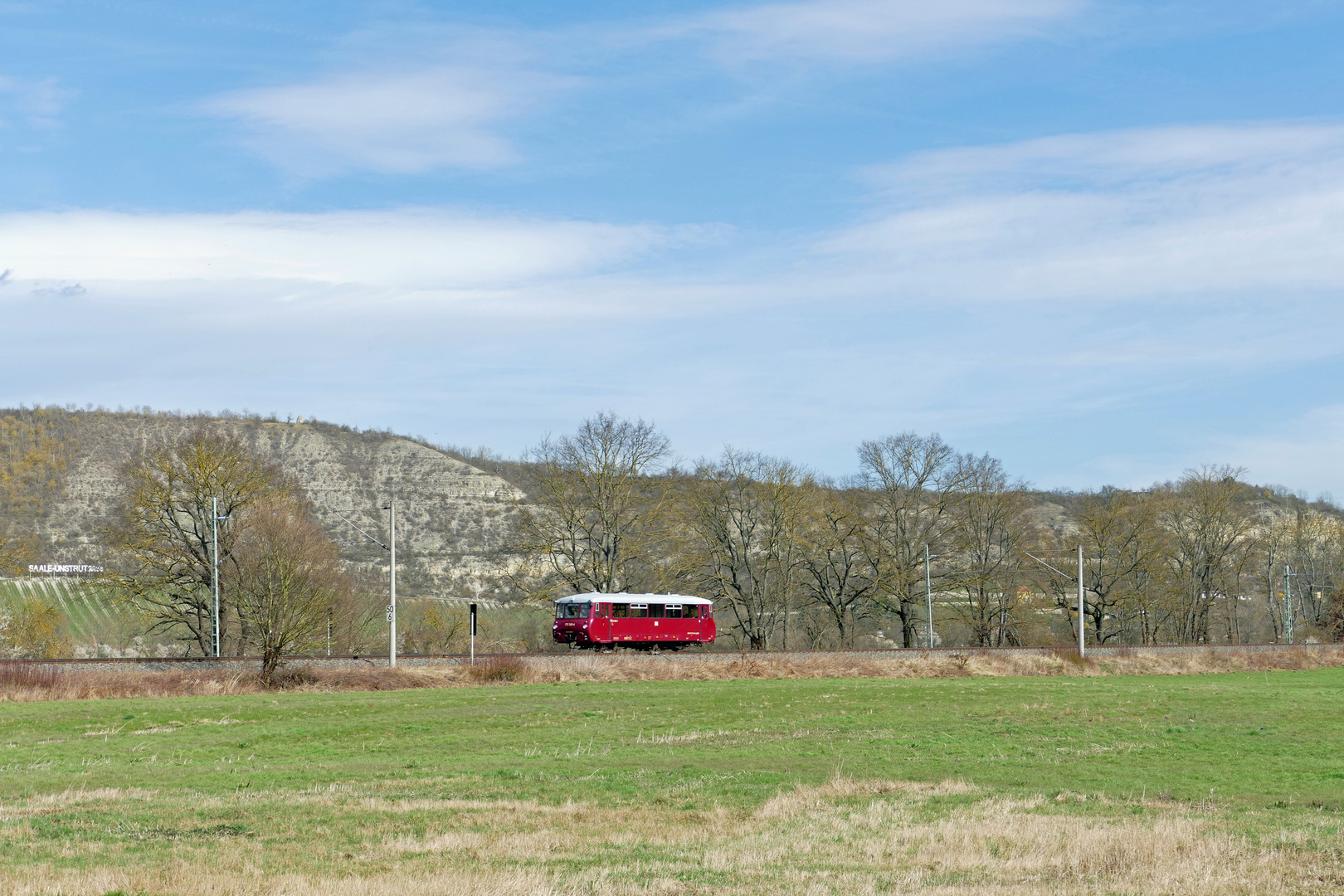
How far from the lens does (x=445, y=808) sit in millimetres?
17094

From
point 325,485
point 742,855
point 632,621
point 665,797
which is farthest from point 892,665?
point 325,485

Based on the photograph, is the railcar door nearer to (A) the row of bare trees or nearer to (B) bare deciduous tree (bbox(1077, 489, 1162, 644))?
(A) the row of bare trees

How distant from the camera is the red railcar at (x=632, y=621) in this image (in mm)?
61938

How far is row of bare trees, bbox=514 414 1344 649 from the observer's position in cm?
7362

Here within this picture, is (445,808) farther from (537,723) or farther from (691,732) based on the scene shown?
(537,723)

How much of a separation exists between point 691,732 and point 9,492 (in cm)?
11820

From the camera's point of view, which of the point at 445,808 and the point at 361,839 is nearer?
the point at 361,839

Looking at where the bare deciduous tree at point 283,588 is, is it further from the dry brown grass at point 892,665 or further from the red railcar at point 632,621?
the red railcar at point 632,621

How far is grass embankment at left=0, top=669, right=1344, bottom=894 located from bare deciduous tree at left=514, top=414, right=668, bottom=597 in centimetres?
3433

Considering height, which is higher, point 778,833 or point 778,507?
point 778,507

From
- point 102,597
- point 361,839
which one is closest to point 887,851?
point 361,839

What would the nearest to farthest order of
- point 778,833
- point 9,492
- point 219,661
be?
point 778,833
point 219,661
point 9,492

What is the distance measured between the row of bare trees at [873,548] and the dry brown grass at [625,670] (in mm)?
11044

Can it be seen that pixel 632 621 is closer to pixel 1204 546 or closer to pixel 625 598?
pixel 625 598
